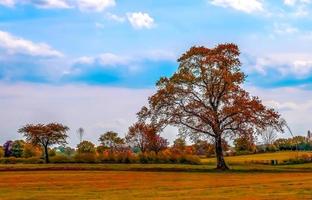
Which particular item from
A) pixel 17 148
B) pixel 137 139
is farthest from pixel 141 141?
pixel 17 148

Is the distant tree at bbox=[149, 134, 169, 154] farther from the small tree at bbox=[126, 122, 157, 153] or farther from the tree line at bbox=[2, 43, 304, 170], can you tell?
the tree line at bbox=[2, 43, 304, 170]

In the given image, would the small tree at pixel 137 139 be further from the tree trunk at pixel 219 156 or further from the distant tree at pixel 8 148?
the tree trunk at pixel 219 156

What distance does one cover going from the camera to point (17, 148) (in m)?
114

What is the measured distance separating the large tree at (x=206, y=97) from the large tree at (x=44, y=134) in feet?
113

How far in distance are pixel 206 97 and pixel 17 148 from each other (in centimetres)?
6273

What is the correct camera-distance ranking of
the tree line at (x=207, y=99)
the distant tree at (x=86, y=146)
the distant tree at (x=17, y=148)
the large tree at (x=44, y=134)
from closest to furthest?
the tree line at (x=207, y=99) → the large tree at (x=44, y=134) → the distant tree at (x=17, y=148) → the distant tree at (x=86, y=146)

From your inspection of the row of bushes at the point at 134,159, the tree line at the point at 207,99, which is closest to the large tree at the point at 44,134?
the row of bushes at the point at 134,159

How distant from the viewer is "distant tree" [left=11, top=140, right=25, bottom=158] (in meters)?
113

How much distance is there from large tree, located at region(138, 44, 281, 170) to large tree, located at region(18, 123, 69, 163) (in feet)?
113

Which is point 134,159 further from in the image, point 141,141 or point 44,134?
point 141,141

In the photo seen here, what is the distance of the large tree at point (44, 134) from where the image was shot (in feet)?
302

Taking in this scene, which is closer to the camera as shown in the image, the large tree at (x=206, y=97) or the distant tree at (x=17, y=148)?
the large tree at (x=206, y=97)

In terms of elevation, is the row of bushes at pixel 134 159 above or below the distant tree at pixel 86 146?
below

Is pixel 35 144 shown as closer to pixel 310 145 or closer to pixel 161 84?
pixel 161 84
